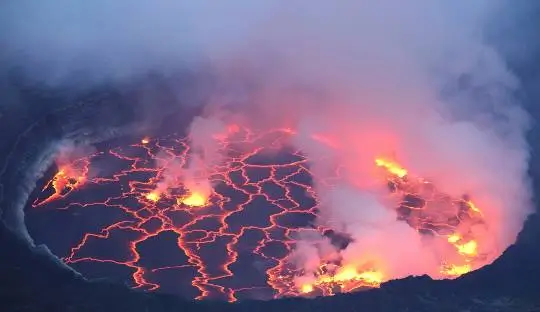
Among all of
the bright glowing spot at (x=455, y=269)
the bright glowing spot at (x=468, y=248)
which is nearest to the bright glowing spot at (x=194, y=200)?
the bright glowing spot at (x=455, y=269)

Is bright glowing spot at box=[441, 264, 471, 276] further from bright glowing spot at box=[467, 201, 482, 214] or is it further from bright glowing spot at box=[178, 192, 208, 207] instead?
bright glowing spot at box=[178, 192, 208, 207]

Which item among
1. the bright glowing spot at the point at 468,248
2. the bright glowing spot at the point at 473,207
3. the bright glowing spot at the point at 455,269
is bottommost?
the bright glowing spot at the point at 455,269

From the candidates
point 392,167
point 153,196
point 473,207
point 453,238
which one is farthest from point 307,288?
point 392,167

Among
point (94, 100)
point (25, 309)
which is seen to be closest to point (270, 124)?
point (94, 100)

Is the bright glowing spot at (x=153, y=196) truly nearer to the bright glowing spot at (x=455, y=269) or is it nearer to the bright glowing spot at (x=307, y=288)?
the bright glowing spot at (x=307, y=288)

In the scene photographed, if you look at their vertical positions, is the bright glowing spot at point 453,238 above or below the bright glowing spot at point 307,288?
above

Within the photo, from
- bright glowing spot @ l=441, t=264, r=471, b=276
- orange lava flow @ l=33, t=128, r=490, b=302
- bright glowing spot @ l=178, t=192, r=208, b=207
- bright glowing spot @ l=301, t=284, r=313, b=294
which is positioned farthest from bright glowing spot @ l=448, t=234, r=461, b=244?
bright glowing spot @ l=178, t=192, r=208, b=207

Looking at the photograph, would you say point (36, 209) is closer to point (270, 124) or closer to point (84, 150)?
point (84, 150)
